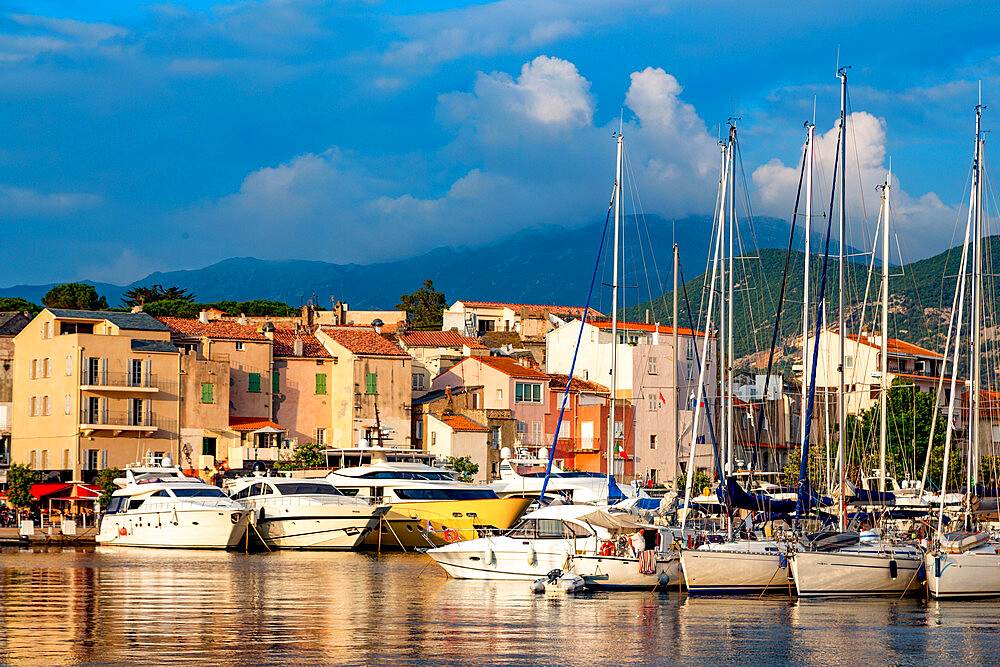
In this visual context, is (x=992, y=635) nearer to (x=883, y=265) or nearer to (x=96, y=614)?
(x=96, y=614)

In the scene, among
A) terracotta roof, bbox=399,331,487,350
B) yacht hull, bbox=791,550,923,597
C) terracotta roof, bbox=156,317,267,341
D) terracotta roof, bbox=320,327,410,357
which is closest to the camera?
yacht hull, bbox=791,550,923,597

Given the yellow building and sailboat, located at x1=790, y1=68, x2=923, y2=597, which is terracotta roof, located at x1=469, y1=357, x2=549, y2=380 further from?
sailboat, located at x1=790, y1=68, x2=923, y2=597

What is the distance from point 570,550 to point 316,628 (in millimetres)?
11337

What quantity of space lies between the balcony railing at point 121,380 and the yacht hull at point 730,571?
150 feet

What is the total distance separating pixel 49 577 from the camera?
133ft

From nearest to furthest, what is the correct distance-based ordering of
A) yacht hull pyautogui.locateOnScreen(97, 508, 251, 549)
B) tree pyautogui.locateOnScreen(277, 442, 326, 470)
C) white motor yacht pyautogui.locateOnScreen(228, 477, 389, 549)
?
yacht hull pyautogui.locateOnScreen(97, 508, 251, 549) → white motor yacht pyautogui.locateOnScreen(228, 477, 389, 549) → tree pyautogui.locateOnScreen(277, 442, 326, 470)

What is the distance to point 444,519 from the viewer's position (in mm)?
54688

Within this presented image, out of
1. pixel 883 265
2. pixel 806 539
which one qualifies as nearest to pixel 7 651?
pixel 806 539

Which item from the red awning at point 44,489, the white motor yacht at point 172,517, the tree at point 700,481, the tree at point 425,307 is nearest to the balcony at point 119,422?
the red awning at point 44,489

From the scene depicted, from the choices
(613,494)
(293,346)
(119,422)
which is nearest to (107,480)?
(119,422)

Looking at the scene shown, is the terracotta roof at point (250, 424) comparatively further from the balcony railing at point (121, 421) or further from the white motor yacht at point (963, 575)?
the white motor yacht at point (963, 575)

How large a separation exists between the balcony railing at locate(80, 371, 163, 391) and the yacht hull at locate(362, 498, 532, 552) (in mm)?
22920

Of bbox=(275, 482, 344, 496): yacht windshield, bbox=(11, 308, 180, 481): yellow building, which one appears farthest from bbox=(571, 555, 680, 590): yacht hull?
bbox=(11, 308, 180, 481): yellow building

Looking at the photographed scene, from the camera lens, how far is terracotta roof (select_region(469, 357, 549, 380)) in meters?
84.1
